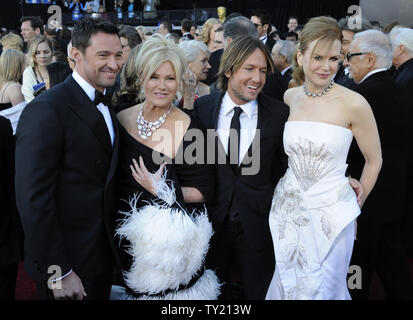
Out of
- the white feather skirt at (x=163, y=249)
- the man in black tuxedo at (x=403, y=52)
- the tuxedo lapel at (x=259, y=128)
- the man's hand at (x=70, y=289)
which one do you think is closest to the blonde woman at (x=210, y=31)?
the man in black tuxedo at (x=403, y=52)

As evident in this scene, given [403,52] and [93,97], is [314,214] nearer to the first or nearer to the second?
[93,97]

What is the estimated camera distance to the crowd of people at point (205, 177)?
1885 millimetres

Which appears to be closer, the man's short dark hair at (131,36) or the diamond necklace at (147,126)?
the diamond necklace at (147,126)

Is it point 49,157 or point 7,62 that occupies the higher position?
point 7,62

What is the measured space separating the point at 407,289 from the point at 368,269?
0.29 meters

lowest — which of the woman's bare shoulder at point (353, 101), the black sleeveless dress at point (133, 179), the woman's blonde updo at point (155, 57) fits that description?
the black sleeveless dress at point (133, 179)

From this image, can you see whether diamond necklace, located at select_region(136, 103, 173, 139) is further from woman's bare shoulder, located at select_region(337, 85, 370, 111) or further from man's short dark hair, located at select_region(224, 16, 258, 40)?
man's short dark hair, located at select_region(224, 16, 258, 40)

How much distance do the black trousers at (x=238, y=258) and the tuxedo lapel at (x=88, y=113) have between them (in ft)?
2.75

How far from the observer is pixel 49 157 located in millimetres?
1764

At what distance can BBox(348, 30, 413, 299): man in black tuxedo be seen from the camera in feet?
9.05

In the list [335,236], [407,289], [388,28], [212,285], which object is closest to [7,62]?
[212,285]

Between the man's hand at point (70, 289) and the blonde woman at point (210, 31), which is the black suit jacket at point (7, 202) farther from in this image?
the blonde woman at point (210, 31)

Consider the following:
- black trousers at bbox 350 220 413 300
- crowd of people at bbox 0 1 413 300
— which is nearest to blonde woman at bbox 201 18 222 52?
crowd of people at bbox 0 1 413 300
